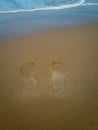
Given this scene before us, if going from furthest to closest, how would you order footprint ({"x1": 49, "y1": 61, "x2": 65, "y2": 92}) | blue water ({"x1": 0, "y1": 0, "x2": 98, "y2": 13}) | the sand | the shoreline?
1. blue water ({"x1": 0, "y1": 0, "x2": 98, "y2": 13})
2. the shoreline
3. footprint ({"x1": 49, "y1": 61, "x2": 65, "y2": 92})
4. the sand

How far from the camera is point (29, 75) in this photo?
2.53 metres

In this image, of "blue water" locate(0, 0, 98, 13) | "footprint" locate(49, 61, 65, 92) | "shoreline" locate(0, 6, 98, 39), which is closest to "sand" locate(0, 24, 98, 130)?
"footprint" locate(49, 61, 65, 92)

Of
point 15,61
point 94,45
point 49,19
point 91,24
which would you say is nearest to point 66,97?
point 15,61

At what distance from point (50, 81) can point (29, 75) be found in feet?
1.03

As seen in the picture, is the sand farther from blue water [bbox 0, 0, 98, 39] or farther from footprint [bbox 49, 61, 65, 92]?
blue water [bbox 0, 0, 98, 39]

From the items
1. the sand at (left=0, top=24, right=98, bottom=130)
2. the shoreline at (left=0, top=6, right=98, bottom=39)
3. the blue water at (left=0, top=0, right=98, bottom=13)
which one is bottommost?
the sand at (left=0, top=24, right=98, bottom=130)

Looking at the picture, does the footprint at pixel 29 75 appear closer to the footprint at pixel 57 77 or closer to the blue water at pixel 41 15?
the footprint at pixel 57 77

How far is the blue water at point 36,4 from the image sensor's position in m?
4.64

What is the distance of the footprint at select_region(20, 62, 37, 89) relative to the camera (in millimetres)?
2386

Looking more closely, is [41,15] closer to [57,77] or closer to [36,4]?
[36,4]

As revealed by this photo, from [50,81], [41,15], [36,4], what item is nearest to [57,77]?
[50,81]

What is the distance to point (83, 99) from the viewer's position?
7.01 ft

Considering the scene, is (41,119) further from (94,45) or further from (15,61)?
(94,45)

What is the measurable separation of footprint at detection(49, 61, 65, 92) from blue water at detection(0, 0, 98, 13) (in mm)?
2418
